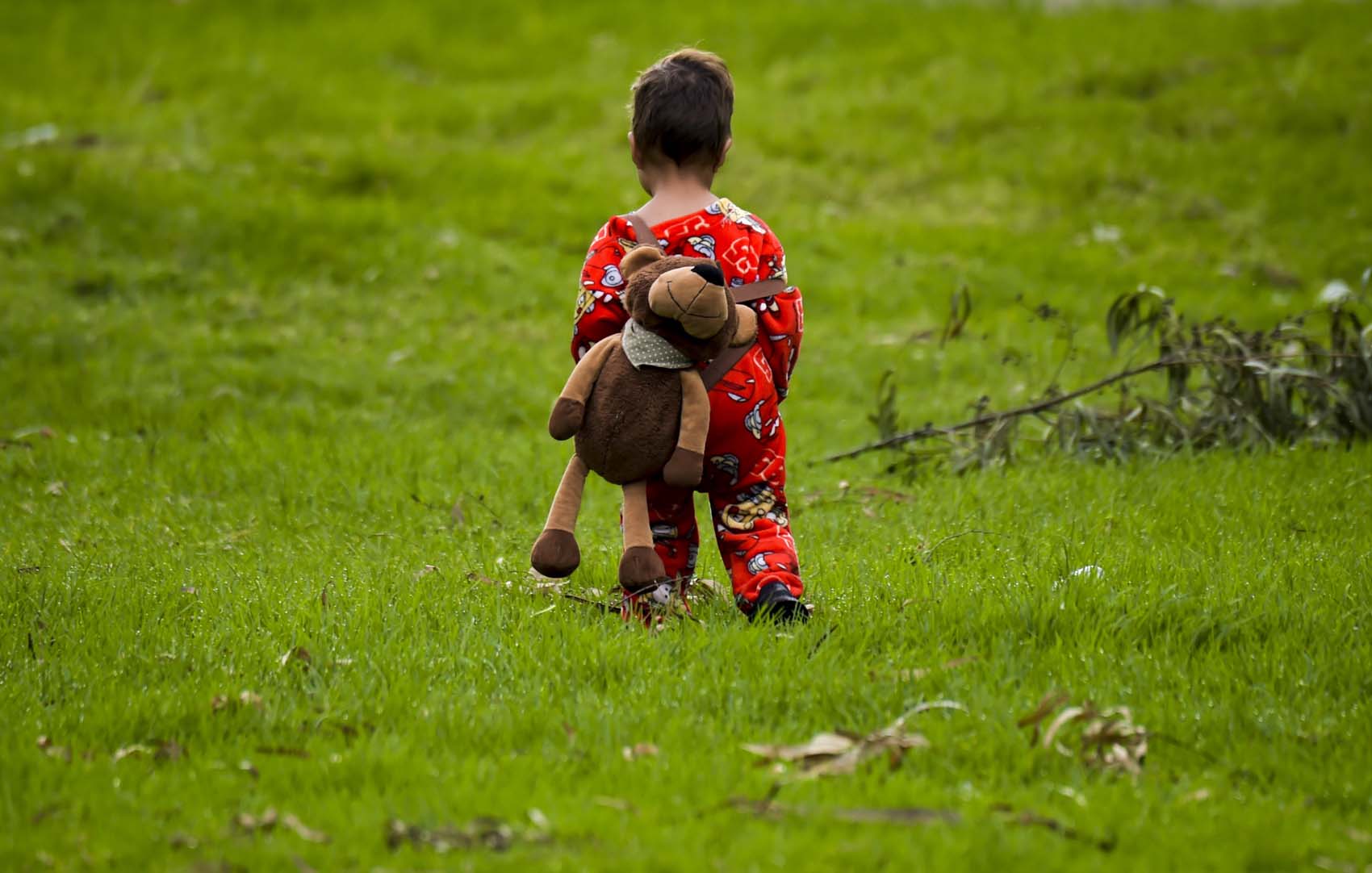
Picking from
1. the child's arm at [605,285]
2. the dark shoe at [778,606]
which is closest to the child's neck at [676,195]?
the child's arm at [605,285]

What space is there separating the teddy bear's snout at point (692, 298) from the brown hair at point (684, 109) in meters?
0.49

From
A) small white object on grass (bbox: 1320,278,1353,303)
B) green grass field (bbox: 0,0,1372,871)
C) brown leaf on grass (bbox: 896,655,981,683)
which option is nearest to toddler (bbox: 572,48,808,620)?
green grass field (bbox: 0,0,1372,871)

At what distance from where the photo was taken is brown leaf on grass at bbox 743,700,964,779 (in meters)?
3.69

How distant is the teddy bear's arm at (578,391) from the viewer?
4508 millimetres

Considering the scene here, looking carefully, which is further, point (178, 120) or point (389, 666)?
point (178, 120)

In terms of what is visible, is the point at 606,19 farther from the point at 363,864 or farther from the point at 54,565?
the point at 363,864

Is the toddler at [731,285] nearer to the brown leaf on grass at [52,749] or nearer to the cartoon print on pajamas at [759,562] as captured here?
the cartoon print on pajamas at [759,562]

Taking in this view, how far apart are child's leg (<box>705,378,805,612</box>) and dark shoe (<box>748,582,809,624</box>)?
1.0 inches

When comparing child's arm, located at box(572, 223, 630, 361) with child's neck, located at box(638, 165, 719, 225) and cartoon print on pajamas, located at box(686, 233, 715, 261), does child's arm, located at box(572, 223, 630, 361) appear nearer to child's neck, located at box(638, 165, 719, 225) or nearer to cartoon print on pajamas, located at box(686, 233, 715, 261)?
child's neck, located at box(638, 165, 719, 225)

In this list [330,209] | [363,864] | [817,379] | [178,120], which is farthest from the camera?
[178,120]

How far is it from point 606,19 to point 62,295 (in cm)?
867

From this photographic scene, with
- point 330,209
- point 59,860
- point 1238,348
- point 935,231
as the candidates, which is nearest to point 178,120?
point 330,209

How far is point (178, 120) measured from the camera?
14.6m

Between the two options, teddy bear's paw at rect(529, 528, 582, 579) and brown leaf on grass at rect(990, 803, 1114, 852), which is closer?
brown leaf on grass at rect(990, 803, 1114, 852)
